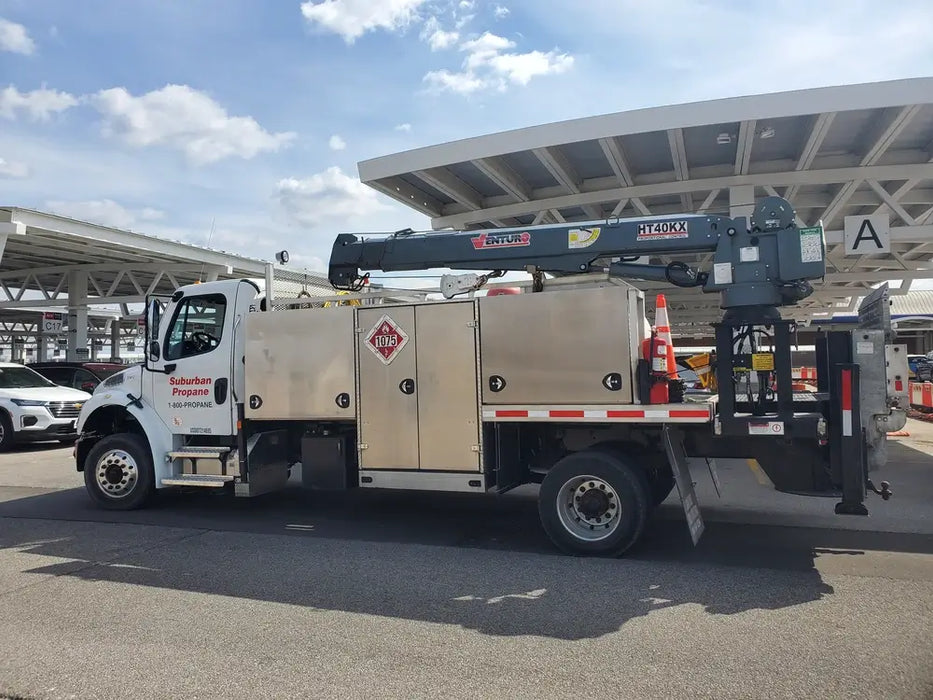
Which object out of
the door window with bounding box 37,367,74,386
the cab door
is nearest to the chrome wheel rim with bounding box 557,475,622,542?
the cab door

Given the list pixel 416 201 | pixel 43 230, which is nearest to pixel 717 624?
pixel 416 201

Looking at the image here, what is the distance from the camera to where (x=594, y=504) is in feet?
20.7

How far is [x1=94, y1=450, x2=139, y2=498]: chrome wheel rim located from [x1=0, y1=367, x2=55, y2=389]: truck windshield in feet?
30.3

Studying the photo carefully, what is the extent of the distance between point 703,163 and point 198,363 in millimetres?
8793

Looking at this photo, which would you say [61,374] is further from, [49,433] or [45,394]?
[49,433]

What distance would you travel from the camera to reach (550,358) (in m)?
6.46

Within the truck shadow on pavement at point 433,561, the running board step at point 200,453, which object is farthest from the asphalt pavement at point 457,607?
the running board step at point 200,453

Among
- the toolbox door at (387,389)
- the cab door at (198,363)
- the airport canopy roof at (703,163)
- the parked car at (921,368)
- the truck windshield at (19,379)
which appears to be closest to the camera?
the toolbox door at (387,389)

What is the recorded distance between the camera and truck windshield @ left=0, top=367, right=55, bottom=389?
1590cm

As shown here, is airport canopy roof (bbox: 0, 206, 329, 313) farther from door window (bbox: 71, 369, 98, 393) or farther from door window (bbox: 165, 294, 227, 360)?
door window (bbox: 165, 294, 227, 360)

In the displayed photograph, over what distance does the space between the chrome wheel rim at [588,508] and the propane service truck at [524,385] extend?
17 mm

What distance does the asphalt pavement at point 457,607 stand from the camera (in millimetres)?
3855

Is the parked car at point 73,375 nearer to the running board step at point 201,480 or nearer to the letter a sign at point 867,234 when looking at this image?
the running board step at point 201,480

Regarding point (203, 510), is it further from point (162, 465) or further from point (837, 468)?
point (837, 468)
